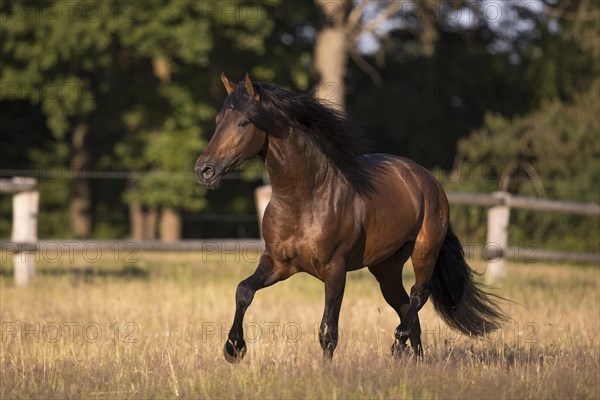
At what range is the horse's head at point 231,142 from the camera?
19.5ft

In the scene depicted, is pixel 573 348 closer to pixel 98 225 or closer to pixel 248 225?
pixel 248 225

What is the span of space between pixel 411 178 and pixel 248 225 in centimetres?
2146

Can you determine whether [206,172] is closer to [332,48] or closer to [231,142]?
[231,142]

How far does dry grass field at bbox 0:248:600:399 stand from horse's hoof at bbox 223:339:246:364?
0.09 meters

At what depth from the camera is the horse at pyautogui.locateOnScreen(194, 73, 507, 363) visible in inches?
244

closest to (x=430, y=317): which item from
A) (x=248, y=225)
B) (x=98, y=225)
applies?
(x=248, y=225)

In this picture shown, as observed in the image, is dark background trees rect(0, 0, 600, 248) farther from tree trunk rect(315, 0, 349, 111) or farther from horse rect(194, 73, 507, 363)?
horse rect(194, 73, 507, 363)

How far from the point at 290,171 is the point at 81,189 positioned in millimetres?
23191

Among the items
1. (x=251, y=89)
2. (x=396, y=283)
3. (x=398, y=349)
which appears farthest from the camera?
(x=396, y=283)

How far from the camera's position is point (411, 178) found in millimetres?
7633

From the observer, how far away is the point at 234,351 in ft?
21.0

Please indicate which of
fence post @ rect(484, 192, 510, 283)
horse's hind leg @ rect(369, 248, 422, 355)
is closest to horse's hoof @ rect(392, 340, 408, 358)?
horse's hind leg @ rect(369, 248, 422, 355)

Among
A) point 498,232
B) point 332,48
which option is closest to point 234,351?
point 498,232

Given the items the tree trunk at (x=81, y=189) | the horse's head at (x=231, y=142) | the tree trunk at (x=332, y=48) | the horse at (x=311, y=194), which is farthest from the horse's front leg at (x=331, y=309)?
the tree trunk at (x=81, y=189)
